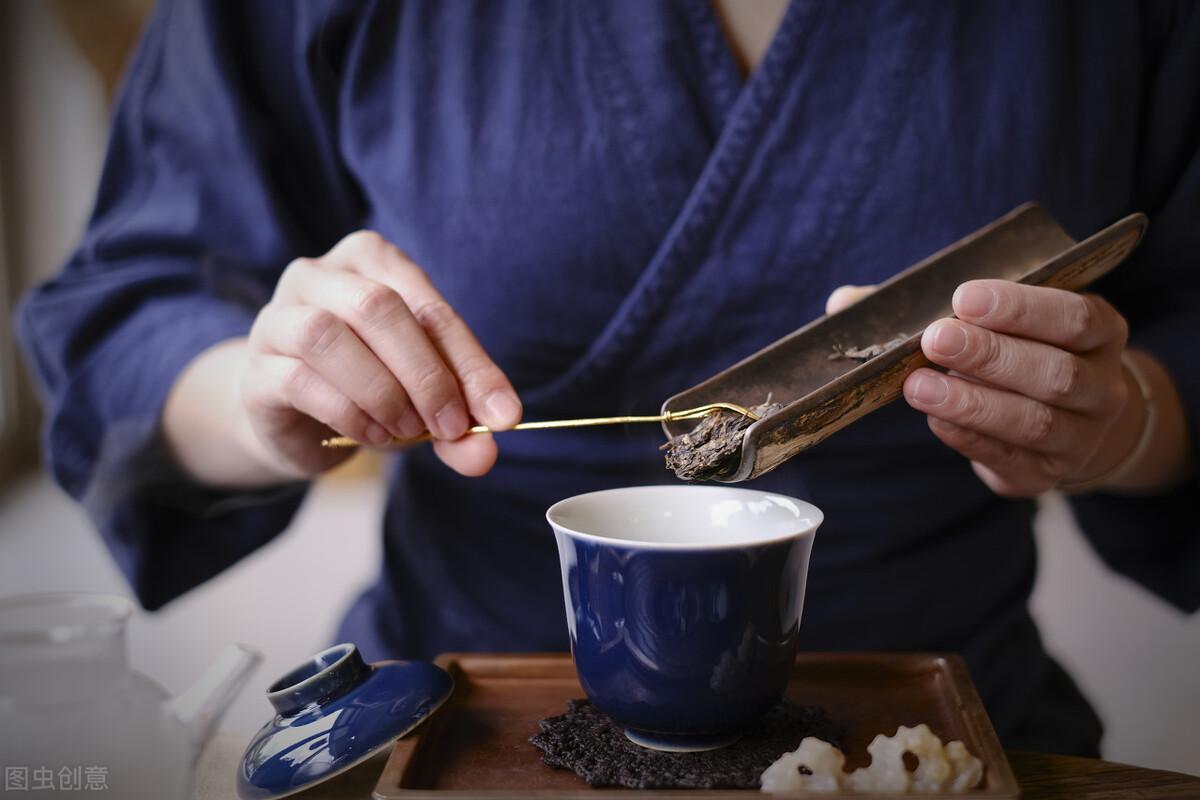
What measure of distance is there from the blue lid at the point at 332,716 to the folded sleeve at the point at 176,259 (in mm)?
285

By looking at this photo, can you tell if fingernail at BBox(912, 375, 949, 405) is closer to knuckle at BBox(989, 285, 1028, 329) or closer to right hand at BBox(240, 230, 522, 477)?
knuckle at BBox(989, 285, 1028, 329)

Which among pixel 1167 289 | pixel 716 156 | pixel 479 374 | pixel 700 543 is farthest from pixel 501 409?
pixel 1167 289

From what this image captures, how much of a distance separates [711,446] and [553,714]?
0.54 feet

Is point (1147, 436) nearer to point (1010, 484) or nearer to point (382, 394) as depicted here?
point (1010, 484)

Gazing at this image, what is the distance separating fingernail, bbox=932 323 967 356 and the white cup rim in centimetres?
10

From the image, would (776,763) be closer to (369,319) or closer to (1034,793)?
(1034,793)

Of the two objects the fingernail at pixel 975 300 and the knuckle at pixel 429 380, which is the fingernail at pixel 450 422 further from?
the fingernail at pixel 975 300

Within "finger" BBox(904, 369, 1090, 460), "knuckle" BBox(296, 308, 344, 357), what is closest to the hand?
→ "knuckle" BBox(296, 308, 344, 357)

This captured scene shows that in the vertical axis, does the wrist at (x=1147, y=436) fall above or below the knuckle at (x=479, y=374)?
below

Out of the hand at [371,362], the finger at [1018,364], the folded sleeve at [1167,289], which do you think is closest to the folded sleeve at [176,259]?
the hand at [371,362]

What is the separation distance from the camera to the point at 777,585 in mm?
442

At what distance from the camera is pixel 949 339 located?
0.47m

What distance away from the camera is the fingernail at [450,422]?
A: 0.53 meters

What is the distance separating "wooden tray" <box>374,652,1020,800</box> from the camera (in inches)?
16.6
